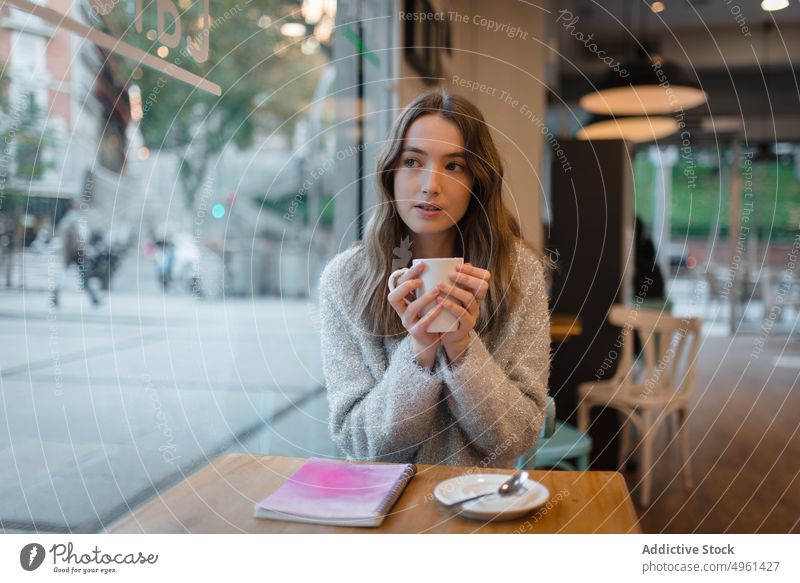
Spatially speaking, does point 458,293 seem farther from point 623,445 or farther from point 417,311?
point 623,445

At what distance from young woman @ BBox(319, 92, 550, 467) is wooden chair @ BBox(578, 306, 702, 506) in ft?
3.05

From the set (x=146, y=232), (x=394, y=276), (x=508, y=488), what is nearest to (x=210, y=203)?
(x=146, y=232)

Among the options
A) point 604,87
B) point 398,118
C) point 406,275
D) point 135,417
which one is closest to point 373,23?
point 398,118

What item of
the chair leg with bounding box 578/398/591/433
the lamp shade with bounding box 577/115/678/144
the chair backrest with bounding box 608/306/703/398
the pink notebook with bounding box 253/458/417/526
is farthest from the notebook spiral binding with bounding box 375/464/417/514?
the lamp shade with bounding box 577/115/678/144

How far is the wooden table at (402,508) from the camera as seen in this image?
57 cm

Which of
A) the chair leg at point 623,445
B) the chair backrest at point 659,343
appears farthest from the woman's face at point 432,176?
the chair leg at point 623,445

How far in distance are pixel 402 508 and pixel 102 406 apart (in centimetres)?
29

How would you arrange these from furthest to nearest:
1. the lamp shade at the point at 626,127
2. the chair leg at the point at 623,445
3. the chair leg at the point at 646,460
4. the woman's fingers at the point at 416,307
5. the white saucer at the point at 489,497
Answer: the lamp shade at the point at 626,127 < the chair leg at the point at 623,445 < the chair leg at the point at 646,460 < the woman's fingers at the point at 416,307 < the white saucer at the point at 489,497

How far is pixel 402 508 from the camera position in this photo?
59cm

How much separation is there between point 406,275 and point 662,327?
134 centimetres

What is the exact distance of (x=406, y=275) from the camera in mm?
665

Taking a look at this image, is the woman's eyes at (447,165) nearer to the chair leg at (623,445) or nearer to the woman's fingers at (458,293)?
the woman's fingers at (458,293)

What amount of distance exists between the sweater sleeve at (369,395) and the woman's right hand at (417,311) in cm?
1

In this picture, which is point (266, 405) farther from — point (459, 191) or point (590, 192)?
point (590, 192)
